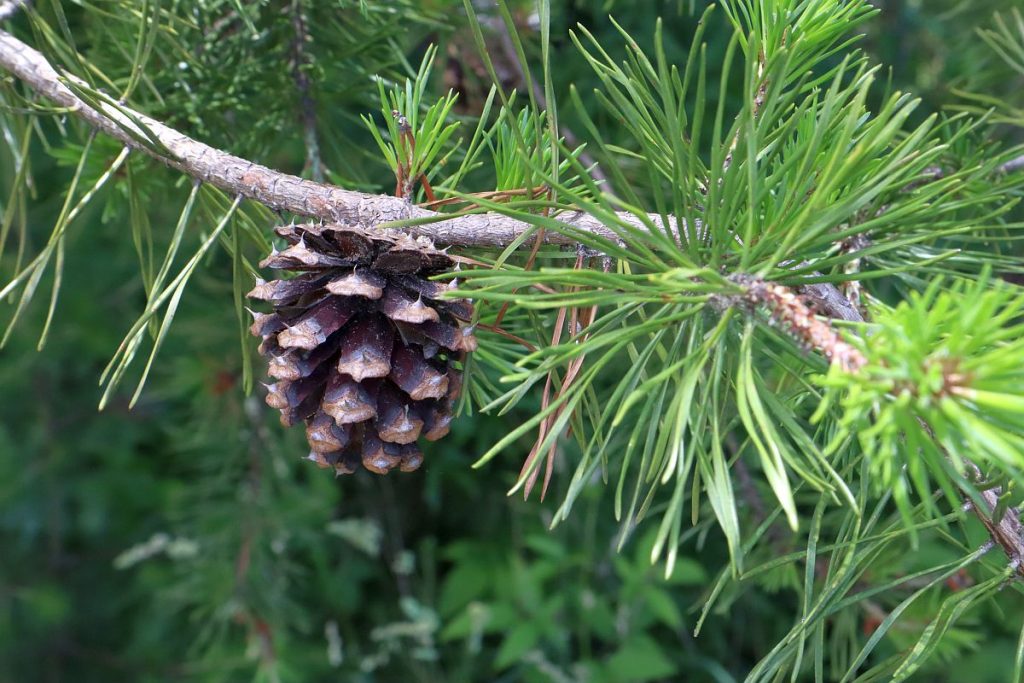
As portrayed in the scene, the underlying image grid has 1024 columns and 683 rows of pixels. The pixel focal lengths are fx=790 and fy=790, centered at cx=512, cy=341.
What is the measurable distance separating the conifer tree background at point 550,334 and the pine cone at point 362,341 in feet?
0.04

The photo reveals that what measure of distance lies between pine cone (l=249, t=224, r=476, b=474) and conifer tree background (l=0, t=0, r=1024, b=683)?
0.01 m

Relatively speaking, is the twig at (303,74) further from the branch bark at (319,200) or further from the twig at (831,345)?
the twig at (831,345)

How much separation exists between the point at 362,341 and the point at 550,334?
262 mm

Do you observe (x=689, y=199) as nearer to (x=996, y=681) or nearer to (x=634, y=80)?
(x=634, y=80)

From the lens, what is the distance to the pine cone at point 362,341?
0.38m

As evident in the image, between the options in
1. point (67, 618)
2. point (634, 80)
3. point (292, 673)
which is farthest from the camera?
point (67, 618)

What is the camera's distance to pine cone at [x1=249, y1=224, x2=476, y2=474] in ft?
1.25

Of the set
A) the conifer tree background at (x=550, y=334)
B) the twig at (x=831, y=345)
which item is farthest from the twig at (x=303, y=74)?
the twig at (x=831, y=345)

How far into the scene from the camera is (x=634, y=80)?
394 millimetres

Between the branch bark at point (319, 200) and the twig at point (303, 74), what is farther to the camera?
the twig at point (303, 74)

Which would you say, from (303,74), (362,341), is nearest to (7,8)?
(303,74)

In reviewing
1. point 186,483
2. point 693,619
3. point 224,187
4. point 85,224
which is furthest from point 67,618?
point 224,187

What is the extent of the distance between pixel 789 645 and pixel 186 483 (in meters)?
1.27

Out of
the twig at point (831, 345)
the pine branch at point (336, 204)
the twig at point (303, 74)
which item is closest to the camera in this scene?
the twig at point (831, 345)
